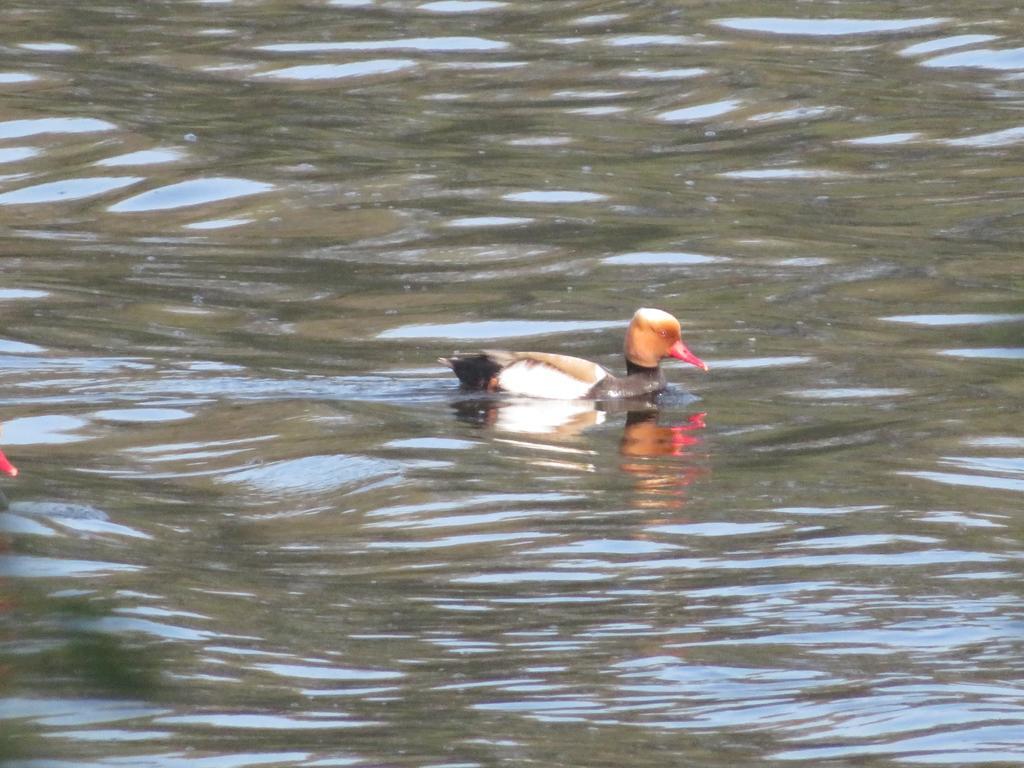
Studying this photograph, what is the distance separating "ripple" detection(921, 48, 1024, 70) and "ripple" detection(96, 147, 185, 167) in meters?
7.94

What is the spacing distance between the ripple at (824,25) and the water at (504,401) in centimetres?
9

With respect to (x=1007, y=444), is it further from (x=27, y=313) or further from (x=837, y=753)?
(x=27, y=313)

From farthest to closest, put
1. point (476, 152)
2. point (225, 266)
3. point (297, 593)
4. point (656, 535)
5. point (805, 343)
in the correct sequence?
1. point (476, 152)
2. point (225, 266)
3. point (805, 343)
4. point (656, 535)
5. point (297, 593)

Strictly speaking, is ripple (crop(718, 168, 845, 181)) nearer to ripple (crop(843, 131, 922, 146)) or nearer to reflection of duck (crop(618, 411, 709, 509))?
ripple (crop(843, 131, 922, 146))

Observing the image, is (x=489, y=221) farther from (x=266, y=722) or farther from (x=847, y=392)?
(x=266, y=722)

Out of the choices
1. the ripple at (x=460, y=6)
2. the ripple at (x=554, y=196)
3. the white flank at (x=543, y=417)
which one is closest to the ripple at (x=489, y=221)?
the ripple at (x=554, y=196)

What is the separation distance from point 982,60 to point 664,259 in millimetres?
7714

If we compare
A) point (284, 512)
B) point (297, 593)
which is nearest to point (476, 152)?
point (284, 512)

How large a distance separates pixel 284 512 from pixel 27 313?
5106 mm

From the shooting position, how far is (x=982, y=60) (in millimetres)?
21266

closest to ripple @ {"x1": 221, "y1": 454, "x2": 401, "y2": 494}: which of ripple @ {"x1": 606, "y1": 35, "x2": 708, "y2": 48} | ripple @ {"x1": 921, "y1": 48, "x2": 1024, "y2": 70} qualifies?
ripple @ {"x1": 921, "y1": 48, "x2": 1024, "y2": 70}

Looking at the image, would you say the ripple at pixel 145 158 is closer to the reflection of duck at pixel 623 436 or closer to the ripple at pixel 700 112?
the ripple at pixel 700 112

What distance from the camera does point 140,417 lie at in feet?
33.6

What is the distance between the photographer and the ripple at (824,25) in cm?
2248
